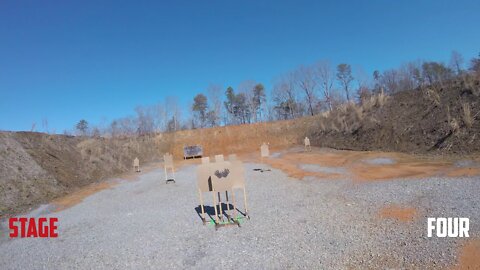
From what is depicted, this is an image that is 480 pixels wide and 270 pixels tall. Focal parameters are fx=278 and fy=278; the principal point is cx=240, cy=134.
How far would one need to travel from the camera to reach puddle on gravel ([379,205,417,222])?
6.05 m

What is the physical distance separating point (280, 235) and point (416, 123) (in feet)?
49.5

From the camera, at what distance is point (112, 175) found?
20.1 metres

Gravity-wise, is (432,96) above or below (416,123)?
above

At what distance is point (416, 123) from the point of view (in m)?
17.0

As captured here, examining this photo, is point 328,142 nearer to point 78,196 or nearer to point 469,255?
point 78,196

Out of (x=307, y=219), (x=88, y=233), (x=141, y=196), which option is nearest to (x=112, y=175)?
(x=141, y=196)

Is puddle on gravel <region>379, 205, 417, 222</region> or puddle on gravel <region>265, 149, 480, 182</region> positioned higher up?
puddle on gravel <region>265, 149, 480, 182</region>

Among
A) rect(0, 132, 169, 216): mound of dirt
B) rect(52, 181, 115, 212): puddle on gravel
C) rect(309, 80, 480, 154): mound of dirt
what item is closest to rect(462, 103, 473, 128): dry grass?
rect(309, 80, 480, 154): mound of dirt

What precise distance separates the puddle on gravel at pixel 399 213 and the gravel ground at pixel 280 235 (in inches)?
5.5

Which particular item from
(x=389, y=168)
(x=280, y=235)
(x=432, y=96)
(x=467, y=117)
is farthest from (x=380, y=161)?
(x=280, y=235)

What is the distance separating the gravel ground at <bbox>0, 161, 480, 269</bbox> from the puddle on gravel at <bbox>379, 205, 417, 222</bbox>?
0.14 meters

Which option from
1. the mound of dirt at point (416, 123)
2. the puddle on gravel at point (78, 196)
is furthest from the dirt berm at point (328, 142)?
the puddle on gravel at point (78, 196)

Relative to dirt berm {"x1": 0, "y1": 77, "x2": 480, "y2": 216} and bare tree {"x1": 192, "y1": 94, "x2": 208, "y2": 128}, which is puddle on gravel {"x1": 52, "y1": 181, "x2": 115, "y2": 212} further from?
bare tree {"x1": 192, "y1": 94, "x2": 208, "y2": 128}

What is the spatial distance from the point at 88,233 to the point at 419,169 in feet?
38.1
